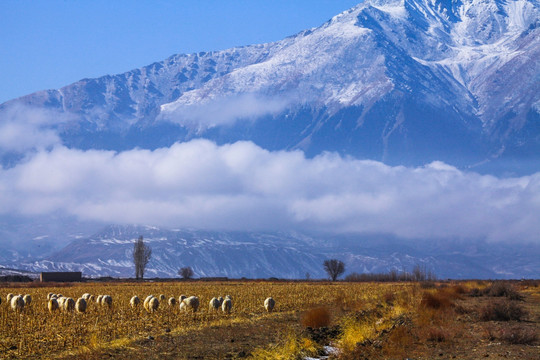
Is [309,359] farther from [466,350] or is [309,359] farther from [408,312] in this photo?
[408,312]

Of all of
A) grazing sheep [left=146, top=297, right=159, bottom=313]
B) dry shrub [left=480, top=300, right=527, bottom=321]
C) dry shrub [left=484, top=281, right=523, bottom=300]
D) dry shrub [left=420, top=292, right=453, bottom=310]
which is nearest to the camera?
dry shrub [left=480, top=300, right=527, bottom=321]

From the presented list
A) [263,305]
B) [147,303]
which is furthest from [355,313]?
[147,303]

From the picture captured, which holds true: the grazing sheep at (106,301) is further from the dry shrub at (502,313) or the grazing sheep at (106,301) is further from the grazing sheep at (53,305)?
the dry shrub at (502,313)

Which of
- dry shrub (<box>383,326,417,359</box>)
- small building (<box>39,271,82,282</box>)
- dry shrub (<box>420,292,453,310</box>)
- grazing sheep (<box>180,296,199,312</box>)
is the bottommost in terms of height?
dry shrub (<box>383,326,417,359</box>)

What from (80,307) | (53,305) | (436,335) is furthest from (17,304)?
(436,335)

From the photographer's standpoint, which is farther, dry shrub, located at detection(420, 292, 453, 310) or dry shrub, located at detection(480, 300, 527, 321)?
dry shrub, located at detection(420, 292, 453, 310)

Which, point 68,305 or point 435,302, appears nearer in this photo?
point 68,305

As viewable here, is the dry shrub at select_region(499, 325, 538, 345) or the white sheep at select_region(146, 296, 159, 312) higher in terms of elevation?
the white sheep at select_region(146, 296, 159, 312)

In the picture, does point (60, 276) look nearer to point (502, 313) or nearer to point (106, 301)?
point (106, 301)

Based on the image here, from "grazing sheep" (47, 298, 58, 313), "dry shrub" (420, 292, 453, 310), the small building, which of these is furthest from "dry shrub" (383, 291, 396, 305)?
the small building

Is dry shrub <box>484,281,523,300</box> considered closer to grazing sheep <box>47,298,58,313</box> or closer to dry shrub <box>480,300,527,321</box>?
dry shrub <box>480,300,527,321</box>

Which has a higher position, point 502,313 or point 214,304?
point 214,304

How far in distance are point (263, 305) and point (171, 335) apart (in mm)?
19151

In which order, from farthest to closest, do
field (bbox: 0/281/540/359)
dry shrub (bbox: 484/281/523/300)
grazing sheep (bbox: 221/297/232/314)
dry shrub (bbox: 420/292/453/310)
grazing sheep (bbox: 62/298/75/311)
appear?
1. dry shrub (bbox: 484/281/523/300)
2. dry shrub (bbox: 420/292/453/310)
3. grazing sheep (bbox: 221/297/232/314)
4. grazing sheep (bbox: 62/298/75/311)
5. field (bbox: 0/281/540/359)
